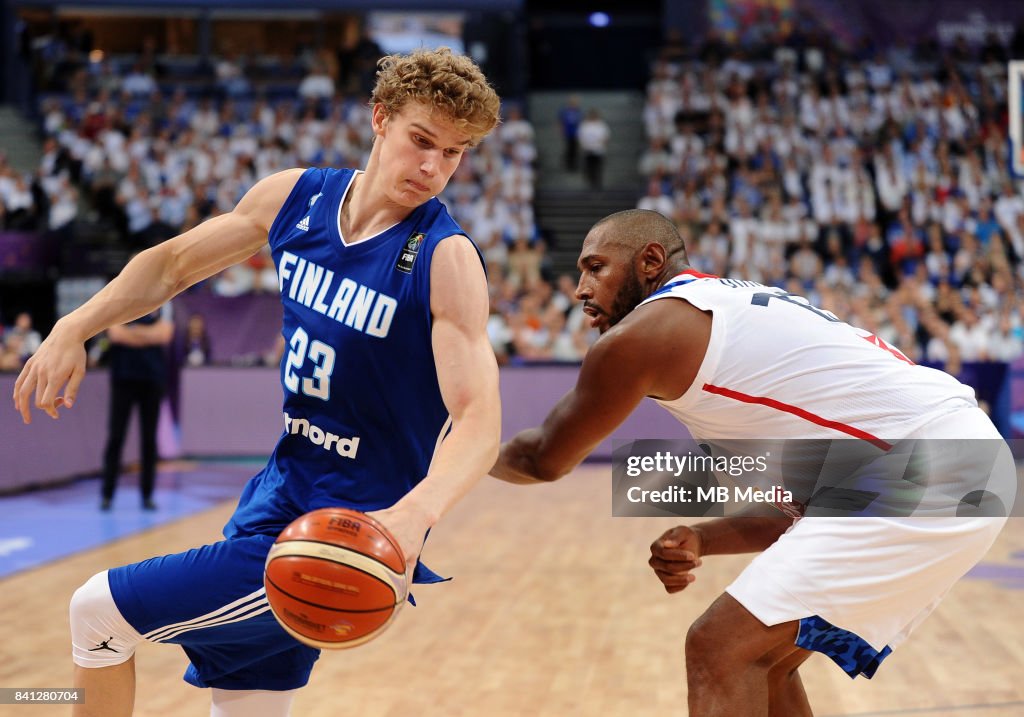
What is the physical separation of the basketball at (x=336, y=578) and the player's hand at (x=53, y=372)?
855 mm

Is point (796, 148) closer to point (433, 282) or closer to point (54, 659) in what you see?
point (54, 659)

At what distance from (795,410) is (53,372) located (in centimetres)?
185

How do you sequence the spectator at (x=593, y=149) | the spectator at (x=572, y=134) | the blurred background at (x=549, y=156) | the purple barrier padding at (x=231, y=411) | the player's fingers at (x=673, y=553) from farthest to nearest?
the spectator at (x=572, y=134) < the spectator at (x=593, y=149) < the blurred background at (x=549, y=156) < the purple barrier padding at (x=231, y=411) < the player's fingers at (x=673, y=553)

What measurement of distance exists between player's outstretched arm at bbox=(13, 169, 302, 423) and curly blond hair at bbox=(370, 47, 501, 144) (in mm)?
460

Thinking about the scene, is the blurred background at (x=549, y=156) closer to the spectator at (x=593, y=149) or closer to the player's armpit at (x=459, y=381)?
the spectator at (x=593, y=149)

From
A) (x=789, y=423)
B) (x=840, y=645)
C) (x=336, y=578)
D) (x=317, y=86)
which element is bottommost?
(x=840, y=645)

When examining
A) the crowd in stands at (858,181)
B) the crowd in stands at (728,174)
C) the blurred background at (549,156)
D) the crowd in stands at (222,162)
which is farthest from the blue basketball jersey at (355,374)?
the crowd in stands at (222,162)

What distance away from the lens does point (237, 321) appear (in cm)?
1537

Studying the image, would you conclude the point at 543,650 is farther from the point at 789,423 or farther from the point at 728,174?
the point at 728,174

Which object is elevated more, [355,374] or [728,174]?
[728,174]

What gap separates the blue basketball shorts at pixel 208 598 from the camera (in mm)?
2646

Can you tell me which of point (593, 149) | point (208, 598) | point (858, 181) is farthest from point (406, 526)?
point (593, 149)

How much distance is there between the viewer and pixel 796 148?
19312 mm

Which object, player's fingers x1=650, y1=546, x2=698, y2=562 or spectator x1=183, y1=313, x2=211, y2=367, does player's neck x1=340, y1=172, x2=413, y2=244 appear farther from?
spectator x1=183, y1=313, x2=211, y2=367
